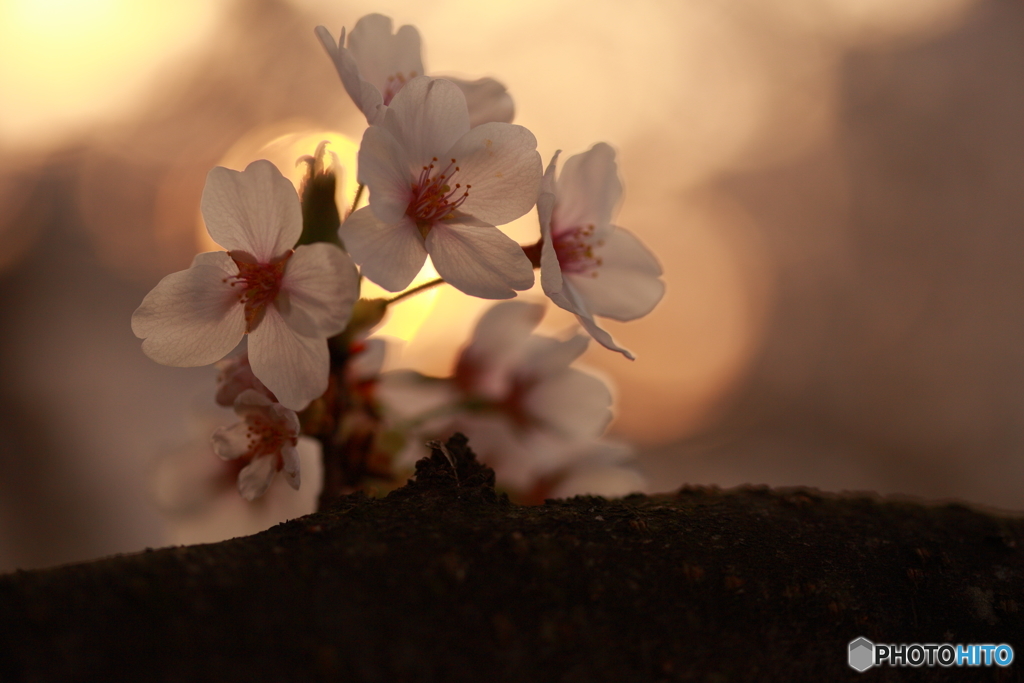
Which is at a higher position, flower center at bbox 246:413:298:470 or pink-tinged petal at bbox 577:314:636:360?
pink-tinged petal at bbox 577:314:636:360

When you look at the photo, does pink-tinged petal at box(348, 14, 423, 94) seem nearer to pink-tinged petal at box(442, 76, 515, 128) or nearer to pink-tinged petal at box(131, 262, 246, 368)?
pink-tinged petal at box(442, 76, 515, 128)

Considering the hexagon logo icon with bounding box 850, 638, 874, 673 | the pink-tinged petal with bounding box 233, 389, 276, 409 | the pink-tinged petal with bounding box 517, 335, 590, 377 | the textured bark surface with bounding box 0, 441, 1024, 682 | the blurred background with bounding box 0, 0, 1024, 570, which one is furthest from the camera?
the blurred background with bounding box 0, 0, 1024, 570

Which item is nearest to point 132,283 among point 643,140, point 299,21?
point 299,21

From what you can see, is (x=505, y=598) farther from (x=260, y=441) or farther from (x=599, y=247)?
(x=599, y=247)

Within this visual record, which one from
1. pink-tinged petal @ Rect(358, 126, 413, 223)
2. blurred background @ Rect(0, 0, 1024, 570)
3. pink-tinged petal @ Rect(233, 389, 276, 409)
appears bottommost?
pink-tinged petal @ Rect(233, 389, 276, 409)

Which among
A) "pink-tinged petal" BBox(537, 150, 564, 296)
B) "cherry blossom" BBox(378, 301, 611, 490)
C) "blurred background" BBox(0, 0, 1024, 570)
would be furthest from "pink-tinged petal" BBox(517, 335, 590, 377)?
"blurred background" BBox(0, 0, 1024, 570)

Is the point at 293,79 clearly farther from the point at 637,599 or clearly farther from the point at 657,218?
the point at 637,599

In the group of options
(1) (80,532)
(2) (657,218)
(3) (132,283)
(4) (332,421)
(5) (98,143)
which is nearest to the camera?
(4) (332,421)
